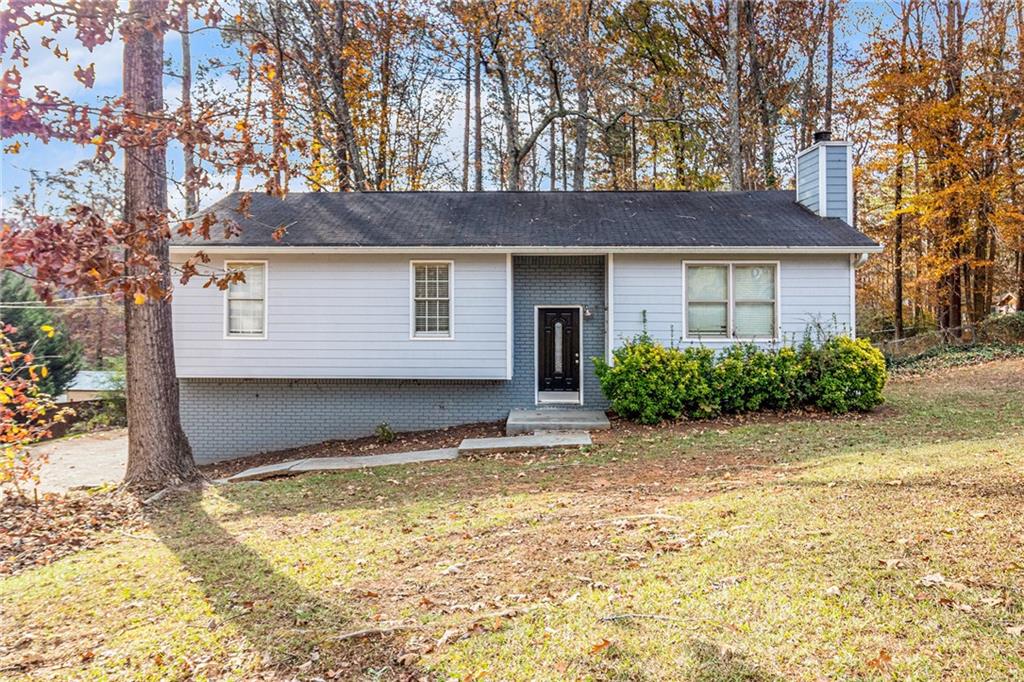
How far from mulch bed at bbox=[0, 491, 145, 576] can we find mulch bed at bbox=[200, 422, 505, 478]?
323 centimetres

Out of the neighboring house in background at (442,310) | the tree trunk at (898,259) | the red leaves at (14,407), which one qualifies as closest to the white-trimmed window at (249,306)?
the neighboring house in background at (442,310)

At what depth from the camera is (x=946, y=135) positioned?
742 inches

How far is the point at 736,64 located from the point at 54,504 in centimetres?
2057

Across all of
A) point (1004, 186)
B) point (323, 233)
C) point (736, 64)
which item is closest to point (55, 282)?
point (323, 233)

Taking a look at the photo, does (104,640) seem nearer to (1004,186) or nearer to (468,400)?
(468,400)

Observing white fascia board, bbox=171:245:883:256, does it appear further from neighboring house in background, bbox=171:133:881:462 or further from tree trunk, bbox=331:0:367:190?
tree trunk, bbox=331:0:367:190

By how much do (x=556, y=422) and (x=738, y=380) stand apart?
11.4 ft

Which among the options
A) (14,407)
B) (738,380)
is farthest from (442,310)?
(14,407)

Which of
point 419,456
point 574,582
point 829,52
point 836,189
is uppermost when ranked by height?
point 829,52

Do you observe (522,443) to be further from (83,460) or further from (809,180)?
(83,460)

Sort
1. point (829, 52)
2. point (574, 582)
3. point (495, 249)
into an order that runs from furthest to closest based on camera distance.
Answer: point (829, 52) → point (495, 249) → point (574, 582)

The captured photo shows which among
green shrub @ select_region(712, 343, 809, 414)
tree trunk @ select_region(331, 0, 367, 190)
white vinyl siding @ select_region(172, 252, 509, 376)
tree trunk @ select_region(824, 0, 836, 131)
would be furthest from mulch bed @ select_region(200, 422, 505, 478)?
tree trunk @ select_region(824, 0, 836, 131)

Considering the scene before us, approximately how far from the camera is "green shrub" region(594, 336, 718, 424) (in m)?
10.9

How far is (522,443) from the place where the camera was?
977cm
